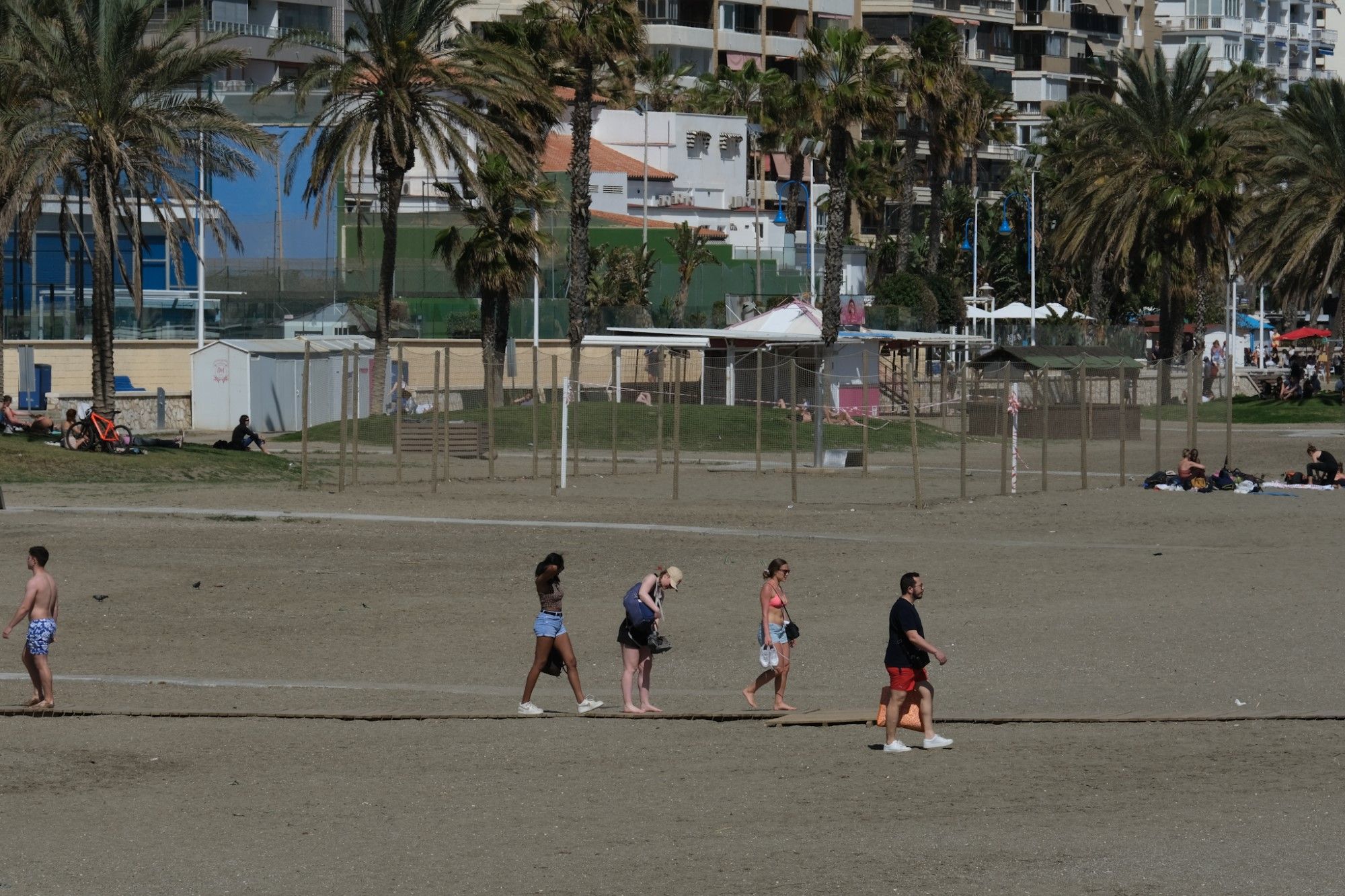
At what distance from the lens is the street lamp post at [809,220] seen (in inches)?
2712

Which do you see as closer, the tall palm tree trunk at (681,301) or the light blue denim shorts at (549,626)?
the light blue denim shorts at (549,626)

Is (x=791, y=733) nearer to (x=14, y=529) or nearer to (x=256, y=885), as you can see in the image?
(x=256, y=885)

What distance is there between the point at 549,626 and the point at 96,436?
2296 centimetres

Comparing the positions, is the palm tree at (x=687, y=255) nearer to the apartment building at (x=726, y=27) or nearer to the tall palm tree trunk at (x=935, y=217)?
the tall palm tree trunk at (x=935, y=217)

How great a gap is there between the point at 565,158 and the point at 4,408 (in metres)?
47.5

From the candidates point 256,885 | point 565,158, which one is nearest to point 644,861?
point 256,885

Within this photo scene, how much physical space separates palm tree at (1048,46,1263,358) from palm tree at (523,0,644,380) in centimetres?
1940

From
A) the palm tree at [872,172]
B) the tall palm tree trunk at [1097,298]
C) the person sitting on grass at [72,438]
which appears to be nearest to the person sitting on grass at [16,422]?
the person sitting on grass at [72,438]

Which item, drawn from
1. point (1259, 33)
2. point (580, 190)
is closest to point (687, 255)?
point (580, 190)

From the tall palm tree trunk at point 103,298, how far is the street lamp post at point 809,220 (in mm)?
32876

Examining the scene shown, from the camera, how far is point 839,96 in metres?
44.7

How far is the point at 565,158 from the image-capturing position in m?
82.4

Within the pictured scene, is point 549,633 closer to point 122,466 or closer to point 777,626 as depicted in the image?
point 777,626

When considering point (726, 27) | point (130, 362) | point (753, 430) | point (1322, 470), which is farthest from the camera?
point (726, 27)
